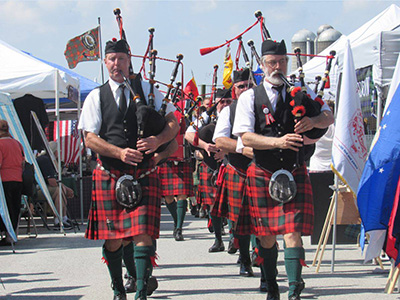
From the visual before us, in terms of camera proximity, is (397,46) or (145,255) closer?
(145,255)

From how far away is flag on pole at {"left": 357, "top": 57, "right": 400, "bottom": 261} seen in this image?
190 inches

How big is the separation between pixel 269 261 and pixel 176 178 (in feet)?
14.6

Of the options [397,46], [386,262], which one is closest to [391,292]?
[386,262]

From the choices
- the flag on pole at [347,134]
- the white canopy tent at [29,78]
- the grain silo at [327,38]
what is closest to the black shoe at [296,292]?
the flag on pole at [347,134]

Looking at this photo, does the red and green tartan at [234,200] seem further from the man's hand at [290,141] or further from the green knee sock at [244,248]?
the man's hand at [290,141]

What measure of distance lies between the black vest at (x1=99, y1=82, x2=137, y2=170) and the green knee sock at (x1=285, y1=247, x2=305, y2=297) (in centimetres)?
119

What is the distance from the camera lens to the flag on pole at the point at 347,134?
6055 millimetres

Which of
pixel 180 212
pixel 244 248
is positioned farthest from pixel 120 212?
pixel 180 212

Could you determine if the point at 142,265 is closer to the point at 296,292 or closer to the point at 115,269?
the point at 115,269

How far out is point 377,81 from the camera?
314 inches

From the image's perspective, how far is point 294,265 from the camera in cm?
425

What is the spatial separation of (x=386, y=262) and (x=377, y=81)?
2.28 metres

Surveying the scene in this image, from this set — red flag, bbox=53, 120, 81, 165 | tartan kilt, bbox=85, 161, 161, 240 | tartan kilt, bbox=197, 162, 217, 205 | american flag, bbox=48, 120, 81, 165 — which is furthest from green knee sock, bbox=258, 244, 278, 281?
red flag, bbox=53, 120, 81, 165

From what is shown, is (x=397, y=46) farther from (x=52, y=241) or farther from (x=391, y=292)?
(x=52, y=241)
